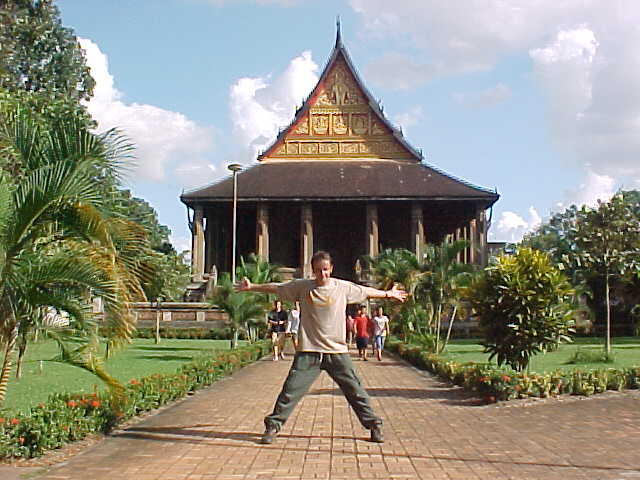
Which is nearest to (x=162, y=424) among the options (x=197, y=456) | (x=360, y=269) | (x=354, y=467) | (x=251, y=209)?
(x=197, y=456)

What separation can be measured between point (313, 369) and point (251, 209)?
3477cm

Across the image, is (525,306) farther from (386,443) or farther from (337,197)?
(337,197)

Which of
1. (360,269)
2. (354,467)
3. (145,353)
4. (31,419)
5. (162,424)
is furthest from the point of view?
(360,269)

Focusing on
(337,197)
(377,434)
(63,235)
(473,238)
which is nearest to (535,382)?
(377,434)

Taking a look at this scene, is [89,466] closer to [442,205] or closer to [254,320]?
[254,320]

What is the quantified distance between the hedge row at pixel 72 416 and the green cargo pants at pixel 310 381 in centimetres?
146

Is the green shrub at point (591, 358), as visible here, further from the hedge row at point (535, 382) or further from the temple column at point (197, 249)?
the temple column at point (197, 249)

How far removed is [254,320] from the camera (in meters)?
22.3

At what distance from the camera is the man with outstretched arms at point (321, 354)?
6.99 m

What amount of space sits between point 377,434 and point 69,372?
9.92 m

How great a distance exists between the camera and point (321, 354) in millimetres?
7004

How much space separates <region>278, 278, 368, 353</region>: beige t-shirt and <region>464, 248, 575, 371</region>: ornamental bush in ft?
15.7

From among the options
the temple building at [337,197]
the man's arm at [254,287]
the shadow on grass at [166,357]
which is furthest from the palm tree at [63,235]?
the temple building at [337,197]

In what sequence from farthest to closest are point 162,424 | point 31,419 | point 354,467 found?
point 162,424 → point 31,419 → point 354,467
